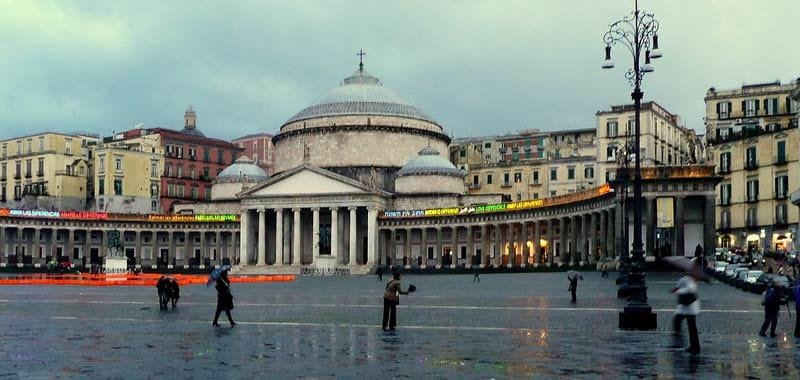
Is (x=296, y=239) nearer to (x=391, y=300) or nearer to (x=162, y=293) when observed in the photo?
(x=162, y=293)

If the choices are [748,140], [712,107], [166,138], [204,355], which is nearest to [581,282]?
[748,140]

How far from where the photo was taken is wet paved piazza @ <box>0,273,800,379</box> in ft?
55.8

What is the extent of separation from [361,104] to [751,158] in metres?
57.8

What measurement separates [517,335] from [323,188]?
3686 inches

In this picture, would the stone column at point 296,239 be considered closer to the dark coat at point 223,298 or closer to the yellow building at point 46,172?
the yellow building at point 46,172

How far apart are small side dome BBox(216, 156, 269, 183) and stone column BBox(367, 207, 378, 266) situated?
24.2m

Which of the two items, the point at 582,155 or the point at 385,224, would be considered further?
the point at 582,155

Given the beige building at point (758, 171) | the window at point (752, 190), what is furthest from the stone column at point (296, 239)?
the window at point (752, 190)

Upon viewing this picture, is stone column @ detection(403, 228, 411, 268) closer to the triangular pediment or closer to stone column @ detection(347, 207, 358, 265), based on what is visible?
stone column @ detection(347, 207, 358, 265)

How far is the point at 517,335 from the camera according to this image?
24.3 metres

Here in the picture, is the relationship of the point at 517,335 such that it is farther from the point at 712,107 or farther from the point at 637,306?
the point at 712,107

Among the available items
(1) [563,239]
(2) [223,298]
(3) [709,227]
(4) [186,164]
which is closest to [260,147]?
(4) [186,164]

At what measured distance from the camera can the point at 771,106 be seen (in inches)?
4188

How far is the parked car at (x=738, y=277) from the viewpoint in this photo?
49.1m
